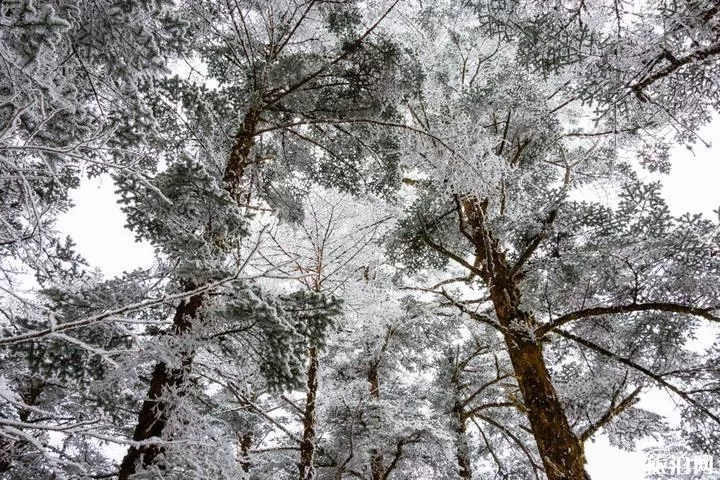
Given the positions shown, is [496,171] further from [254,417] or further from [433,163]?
[254,417]

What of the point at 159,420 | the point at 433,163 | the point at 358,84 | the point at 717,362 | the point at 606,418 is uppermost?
the point at 358,84

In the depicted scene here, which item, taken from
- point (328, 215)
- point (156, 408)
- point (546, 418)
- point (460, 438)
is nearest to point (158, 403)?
point (156, 408)

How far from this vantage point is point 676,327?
4859 millimetres

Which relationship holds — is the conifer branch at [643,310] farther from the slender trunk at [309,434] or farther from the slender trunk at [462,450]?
the slender trunk at [462,450]

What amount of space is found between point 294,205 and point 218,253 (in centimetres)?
275

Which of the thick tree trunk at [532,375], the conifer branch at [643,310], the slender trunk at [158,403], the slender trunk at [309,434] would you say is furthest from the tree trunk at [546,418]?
the slender trunk at [158,403]

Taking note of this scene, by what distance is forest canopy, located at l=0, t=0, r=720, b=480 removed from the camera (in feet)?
8.92

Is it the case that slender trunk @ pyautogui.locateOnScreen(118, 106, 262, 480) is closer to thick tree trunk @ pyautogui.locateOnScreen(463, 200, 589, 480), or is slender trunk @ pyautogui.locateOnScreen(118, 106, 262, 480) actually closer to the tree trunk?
thick tree trunk @ pyautogui.locateOnScreen(463, 200, 589, 480)

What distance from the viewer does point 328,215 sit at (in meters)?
6.93

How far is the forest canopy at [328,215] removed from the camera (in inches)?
107

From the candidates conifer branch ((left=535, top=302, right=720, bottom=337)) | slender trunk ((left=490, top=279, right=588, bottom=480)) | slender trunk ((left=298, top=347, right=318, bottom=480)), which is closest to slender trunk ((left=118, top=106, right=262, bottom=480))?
slender trunk ((left=298, top=347, right=318, bottom=480))

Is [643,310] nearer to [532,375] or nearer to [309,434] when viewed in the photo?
[532,375]

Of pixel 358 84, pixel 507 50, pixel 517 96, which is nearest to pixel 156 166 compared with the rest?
pixel 358 84

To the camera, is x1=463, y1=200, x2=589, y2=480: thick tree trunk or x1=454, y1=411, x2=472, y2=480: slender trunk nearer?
x1=463, y1=200, x2=589, y2=480: thick tree trunk
